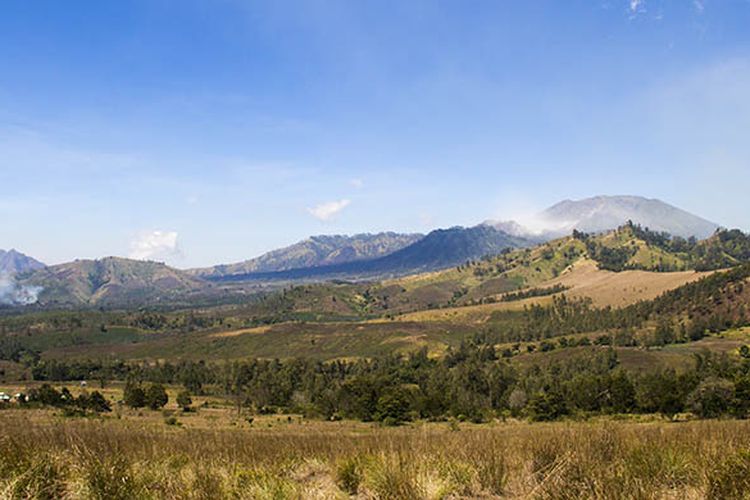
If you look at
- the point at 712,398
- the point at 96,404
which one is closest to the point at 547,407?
the point at 712,398

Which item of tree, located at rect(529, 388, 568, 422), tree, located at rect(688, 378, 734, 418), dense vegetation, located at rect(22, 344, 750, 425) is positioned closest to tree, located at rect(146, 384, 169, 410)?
dense vegetation, located at rect(22, 344, 750, 425)

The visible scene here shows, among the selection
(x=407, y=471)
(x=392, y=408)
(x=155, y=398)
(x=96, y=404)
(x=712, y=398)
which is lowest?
(x=155, y=398)

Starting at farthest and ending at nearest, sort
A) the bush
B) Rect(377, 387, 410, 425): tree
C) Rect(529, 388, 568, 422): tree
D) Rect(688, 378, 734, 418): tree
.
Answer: Rect(377, 387, 410, 425): tree
Rect(529, 388, 568, 422): tree
Rect(688, 378, 734, 418): tree
the bush

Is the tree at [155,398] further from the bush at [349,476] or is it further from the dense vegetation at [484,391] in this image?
the bush at [349,476]

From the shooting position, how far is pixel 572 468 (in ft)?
28.4

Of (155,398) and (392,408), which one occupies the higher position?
(392,408)

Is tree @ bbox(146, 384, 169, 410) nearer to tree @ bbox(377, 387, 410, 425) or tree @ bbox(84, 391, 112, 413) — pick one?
tree @ bbox(84, 391, 112, 413)

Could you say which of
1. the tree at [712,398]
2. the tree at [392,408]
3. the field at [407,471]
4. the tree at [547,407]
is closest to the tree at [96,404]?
the tree at [392,408]

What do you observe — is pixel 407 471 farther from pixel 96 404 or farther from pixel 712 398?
pixel 96 404

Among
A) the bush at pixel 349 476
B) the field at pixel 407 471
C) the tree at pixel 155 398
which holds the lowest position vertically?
the tree at pixel 155 398

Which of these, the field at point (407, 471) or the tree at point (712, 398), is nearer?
the field at point (407, 471)

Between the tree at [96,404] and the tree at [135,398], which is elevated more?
the tree at [96,404]

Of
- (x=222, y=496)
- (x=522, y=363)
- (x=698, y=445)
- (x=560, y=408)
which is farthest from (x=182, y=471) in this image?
(x=522, y=363)

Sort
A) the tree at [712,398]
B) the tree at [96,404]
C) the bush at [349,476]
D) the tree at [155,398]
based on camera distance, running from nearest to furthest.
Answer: the bush at [349,476] < the tree at [712,398] < the tree at [96,404] < the tree at [155,398]
